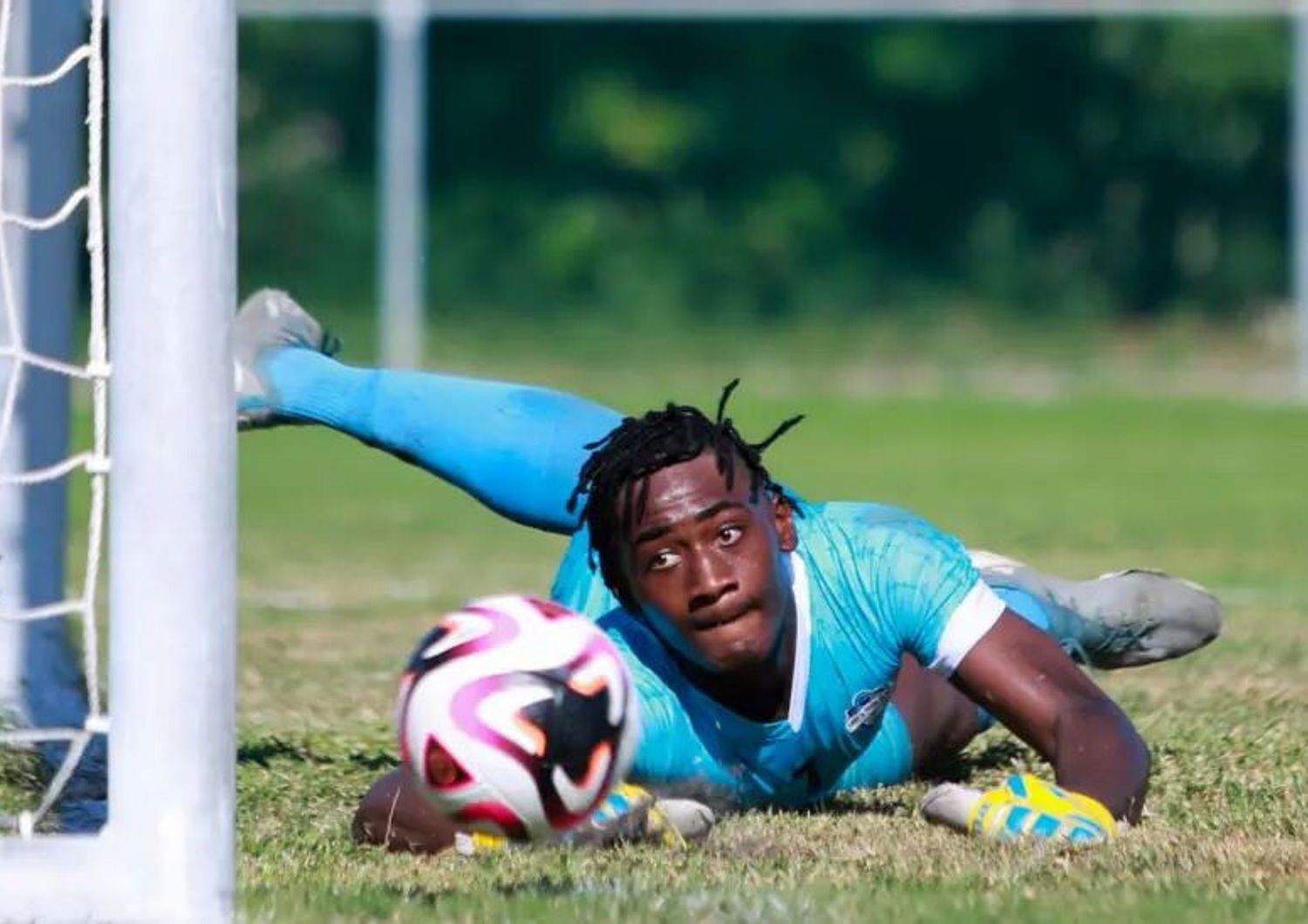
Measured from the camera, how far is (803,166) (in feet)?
97.6

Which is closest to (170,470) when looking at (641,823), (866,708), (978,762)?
(641,823)

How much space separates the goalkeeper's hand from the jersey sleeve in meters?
0.29

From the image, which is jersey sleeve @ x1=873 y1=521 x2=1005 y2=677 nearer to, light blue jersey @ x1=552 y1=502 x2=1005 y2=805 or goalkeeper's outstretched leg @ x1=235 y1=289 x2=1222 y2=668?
light blue jersey @ x1=552 y1=502 x2=1005 y2=805

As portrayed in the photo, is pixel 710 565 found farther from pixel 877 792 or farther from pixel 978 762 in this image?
pixel 978 762

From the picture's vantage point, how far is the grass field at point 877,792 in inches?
176

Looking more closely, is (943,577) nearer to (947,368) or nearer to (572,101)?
(947,368)

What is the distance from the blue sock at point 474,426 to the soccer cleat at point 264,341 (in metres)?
0.05

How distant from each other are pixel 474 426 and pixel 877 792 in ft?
3.96

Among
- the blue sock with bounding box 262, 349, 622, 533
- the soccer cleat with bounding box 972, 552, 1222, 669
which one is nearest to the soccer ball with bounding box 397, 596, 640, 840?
the blue sock with bounding box 262, 349, 622, 533

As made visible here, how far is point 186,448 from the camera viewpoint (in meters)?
4.11

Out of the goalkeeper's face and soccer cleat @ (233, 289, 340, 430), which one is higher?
soccer cleat @ (233, 289, 340, 430)

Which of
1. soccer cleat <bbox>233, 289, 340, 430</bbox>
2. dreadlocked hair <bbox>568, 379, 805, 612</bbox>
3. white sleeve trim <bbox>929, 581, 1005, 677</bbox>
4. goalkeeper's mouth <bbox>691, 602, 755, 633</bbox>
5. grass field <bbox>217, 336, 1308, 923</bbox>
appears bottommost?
grass field <bbox>217, 336, 1308, 923</bbox>

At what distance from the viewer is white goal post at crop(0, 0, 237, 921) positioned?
Result: 4.10 metres

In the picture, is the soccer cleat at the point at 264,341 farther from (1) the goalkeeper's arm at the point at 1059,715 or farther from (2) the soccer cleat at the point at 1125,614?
(1) the goalkeeper's arm at the point at 1059,715
